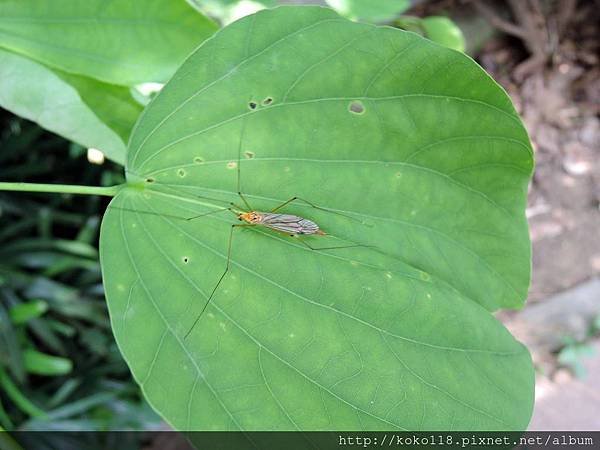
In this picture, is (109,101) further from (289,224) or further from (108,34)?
(289,224)

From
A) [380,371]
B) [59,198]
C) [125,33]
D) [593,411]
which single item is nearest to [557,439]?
[593,411]

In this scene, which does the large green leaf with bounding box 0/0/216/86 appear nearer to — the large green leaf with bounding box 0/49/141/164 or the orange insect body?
the large green leaf with bounding box 0/49/141/164

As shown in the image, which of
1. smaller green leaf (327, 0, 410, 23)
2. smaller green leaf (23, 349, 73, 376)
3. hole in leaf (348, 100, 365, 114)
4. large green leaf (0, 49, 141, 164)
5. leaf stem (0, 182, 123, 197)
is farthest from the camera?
smaller green leaf (23, 349, 73, 376)

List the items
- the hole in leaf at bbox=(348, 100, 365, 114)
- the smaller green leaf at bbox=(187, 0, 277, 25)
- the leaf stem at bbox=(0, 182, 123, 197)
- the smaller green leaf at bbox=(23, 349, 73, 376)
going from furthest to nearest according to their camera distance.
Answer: the smaller green leaf at bbox=(23, 349, 73, 376)
the smaller green leaf at bbox=(187, 0, 277, 25)
the hole in leaf at bbox=(348, 100, 365, 114)
the leaf stem at bbox=(0, 182, 123, 197)

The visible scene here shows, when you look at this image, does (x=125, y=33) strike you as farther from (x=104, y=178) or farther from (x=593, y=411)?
(x=593, y=411)

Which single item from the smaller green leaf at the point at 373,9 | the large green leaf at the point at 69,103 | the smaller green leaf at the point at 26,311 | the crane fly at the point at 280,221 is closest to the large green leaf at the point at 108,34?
the large green leaf at the point at 69,103

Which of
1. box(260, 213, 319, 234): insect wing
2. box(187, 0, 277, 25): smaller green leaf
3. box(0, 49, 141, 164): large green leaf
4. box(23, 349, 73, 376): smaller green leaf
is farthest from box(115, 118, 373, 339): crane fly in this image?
box(23, 349, 73, 376): smaller green leaf
